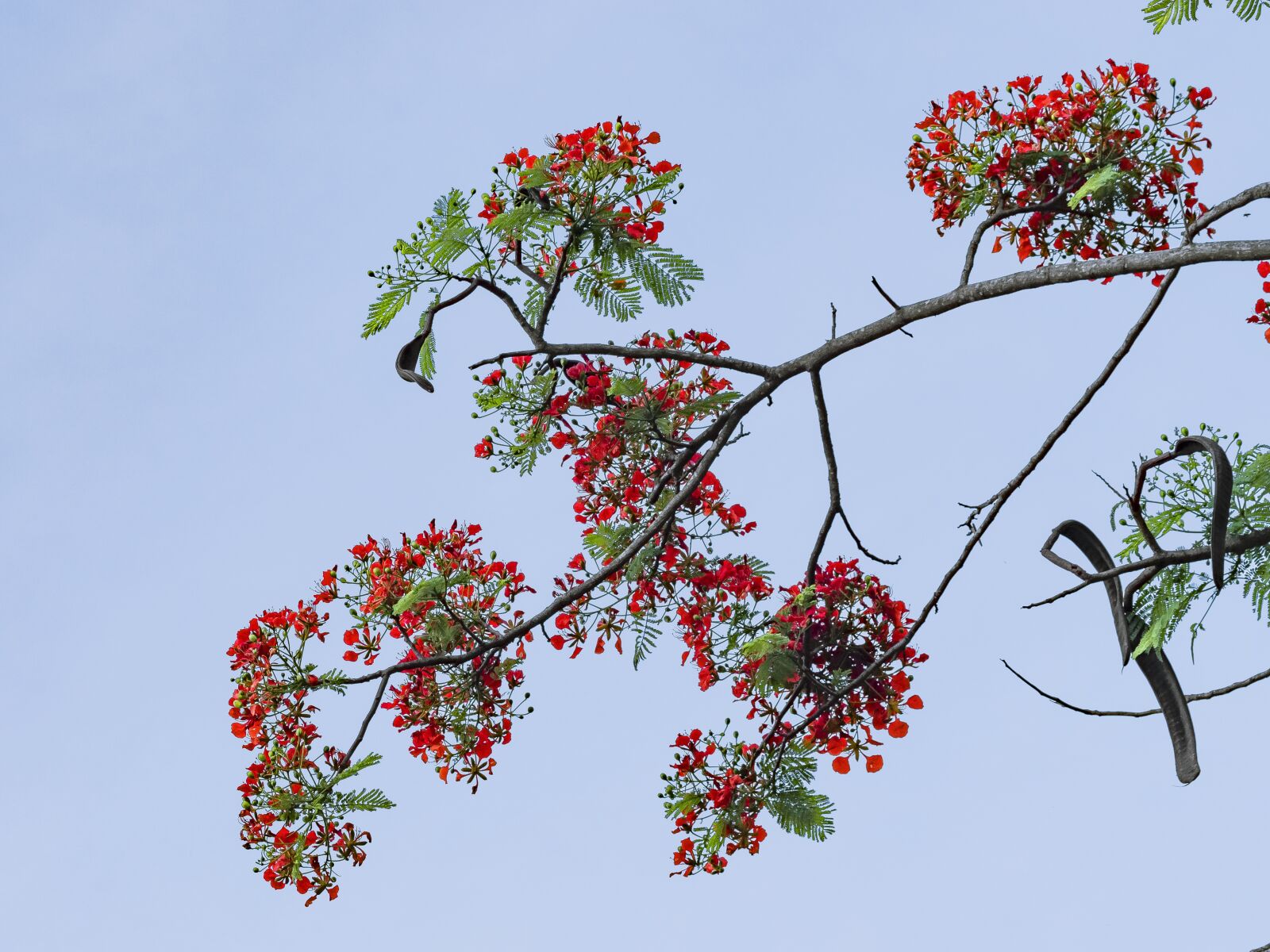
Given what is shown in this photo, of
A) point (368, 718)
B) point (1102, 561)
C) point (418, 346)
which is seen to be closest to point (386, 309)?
point (418, 346)

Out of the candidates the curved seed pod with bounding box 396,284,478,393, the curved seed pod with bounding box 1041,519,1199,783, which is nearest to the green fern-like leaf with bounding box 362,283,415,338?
the curved seed pod with bounding box 396,284,478,393

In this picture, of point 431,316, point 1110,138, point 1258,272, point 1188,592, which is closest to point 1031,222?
point 1110,138

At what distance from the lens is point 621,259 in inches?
208

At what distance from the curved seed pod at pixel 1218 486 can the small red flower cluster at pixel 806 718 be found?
116 centimetres

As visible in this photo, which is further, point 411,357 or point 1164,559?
point 411,357

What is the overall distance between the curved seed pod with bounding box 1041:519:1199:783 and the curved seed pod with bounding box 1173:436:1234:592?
0.39 metres

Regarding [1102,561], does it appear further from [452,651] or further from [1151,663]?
[452,651]

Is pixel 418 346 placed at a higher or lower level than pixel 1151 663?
higher

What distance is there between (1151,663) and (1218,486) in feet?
2.84

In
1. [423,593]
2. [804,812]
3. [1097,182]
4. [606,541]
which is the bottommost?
[804,812]

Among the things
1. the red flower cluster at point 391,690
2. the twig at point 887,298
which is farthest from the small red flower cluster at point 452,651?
the twig at point 887,298

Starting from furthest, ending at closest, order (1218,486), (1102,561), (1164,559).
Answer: (1102,561), (1164,559), (1218,486)

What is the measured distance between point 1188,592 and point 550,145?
293cm

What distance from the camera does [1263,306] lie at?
507 centimetres
